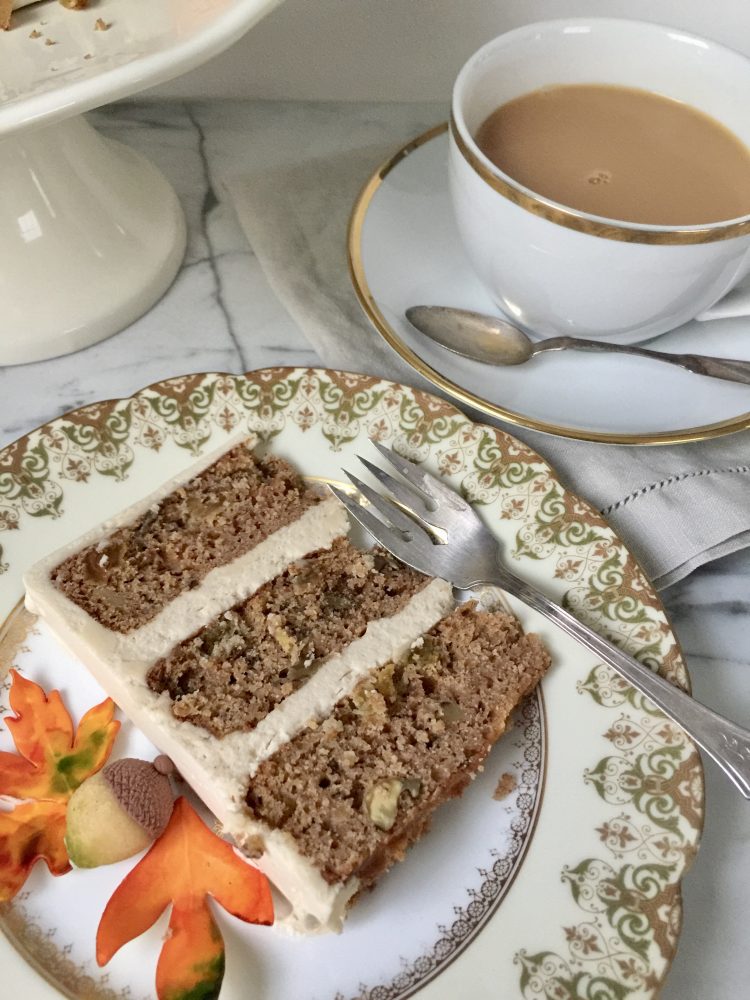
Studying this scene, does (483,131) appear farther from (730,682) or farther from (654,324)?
(730,682)

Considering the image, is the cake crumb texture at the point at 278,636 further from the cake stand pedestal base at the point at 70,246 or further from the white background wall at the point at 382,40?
the white background wall at the point at 382,40

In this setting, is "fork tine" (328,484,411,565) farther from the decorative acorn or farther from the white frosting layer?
the decorative acorn

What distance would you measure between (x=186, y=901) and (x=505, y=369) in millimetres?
639

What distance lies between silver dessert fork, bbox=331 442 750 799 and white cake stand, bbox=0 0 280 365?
407 millimetres

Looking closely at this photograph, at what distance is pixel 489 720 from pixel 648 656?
163 millimetres

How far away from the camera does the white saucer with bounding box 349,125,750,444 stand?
97 centimetres

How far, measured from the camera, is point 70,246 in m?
1.08

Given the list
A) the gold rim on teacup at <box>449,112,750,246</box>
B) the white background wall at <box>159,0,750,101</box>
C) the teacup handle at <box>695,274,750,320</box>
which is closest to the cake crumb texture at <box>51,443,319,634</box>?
the gold rim on teacup at <box>449,112,750,246</box>

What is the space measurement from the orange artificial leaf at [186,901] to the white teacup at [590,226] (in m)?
0.64

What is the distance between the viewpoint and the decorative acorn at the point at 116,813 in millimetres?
745

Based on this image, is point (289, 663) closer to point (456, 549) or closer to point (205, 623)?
point (205, 623)

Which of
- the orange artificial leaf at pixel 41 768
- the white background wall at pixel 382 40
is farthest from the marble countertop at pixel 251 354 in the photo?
the orange artificial leaf at pixel 41 768

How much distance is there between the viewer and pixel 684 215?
3.15 feet

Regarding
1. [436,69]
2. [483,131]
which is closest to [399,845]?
[483,131]
